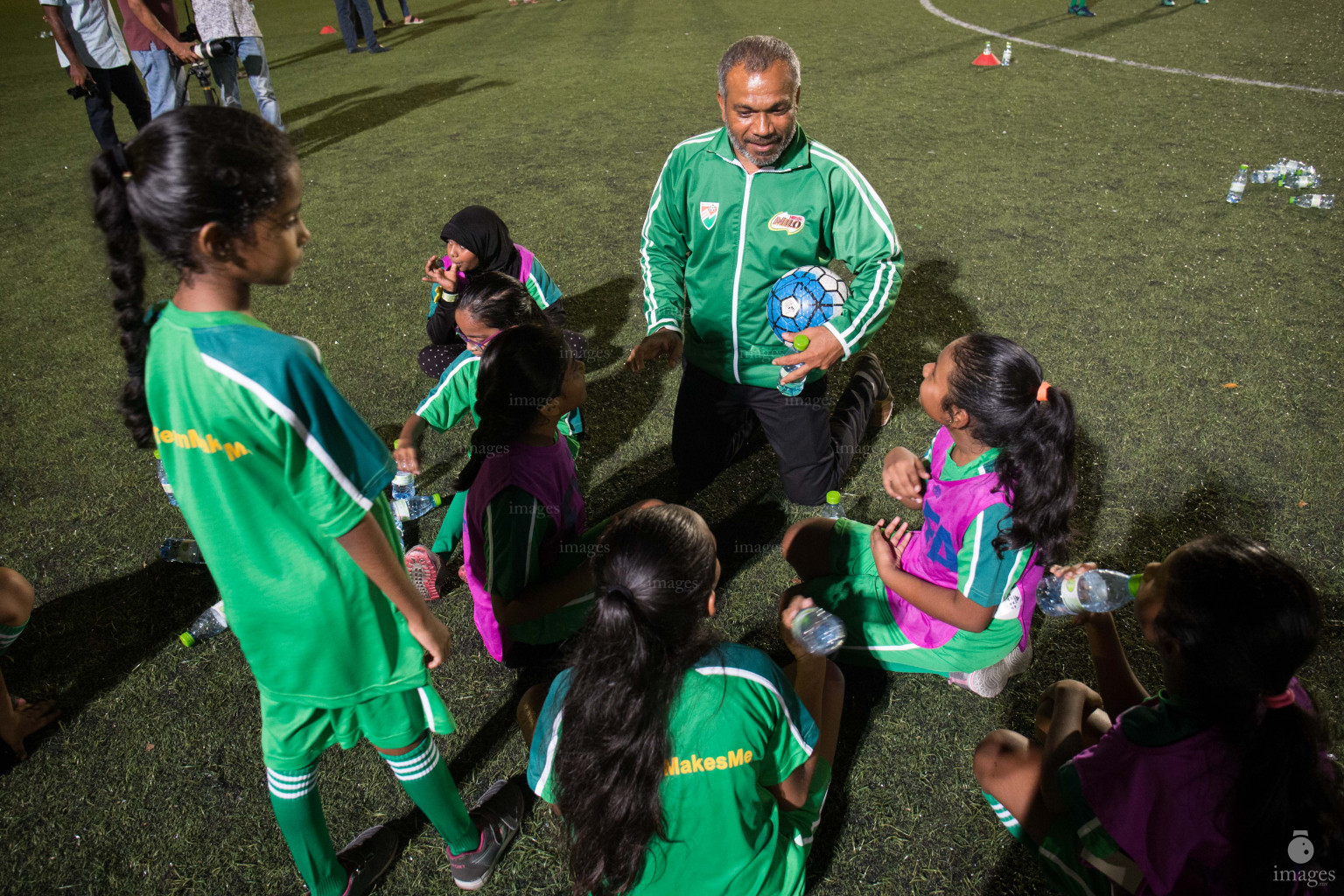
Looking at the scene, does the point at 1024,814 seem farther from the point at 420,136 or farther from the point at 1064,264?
the point at 420,136

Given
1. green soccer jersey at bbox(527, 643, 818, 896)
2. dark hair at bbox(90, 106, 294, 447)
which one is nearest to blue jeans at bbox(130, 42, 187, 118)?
→ dark hair at bbox(90, 106, 294, 447)

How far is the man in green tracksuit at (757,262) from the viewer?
3.09 m

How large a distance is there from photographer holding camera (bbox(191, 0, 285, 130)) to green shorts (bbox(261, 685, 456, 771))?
23.7 feet

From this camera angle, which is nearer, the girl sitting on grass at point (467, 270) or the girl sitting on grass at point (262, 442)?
the girl sitting on grass at point (262, 442)

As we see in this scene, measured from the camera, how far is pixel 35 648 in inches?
126

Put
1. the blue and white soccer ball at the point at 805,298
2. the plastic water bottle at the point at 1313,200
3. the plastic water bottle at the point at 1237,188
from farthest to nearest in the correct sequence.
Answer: the plastic water bottle at the point at 1237,188
the plastic water bottle at the point at 1313,200
the blue and white soccer ball at the point at 805,298

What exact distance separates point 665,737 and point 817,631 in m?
0.92

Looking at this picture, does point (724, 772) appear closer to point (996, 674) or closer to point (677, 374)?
point (996, 674)

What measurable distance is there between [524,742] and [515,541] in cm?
77

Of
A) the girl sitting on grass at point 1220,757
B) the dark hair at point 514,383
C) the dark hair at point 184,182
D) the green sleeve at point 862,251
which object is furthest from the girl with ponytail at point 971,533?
the dark hair at point 184,182

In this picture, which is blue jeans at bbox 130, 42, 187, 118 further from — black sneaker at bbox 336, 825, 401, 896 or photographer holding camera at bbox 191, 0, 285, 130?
black sneaker at bbox 336, 825, 401, 896

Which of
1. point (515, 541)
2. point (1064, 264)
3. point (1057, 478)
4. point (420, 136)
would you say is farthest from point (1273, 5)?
point (515, 541)

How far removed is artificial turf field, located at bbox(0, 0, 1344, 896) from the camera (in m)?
2.62

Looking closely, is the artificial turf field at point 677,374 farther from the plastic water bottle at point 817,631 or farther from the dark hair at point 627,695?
the plastic water bottle at point 817,631
